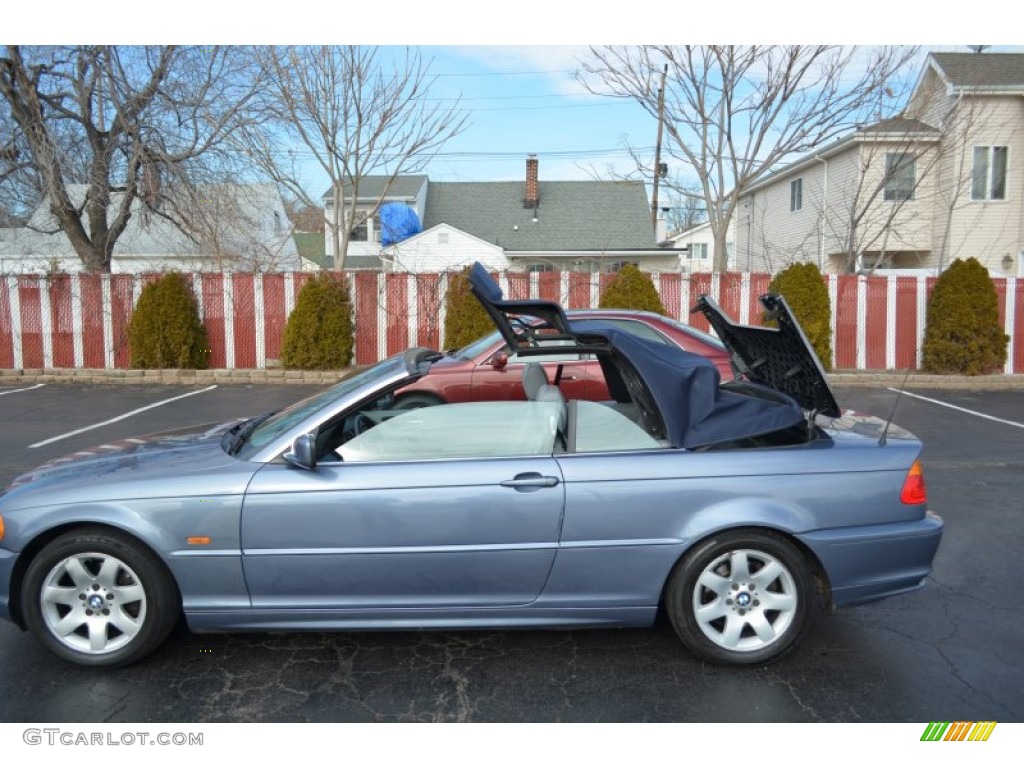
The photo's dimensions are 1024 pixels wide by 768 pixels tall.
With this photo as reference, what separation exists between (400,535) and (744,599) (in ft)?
5.11

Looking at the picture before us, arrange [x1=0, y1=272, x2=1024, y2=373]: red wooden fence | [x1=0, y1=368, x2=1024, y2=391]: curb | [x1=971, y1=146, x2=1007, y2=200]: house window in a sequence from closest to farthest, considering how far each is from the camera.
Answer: [x1=0, y1=368, x2=1024, y2=391]: curb, [x1=0, y1=272, x2=1024, y2=373]: red wooden fence, [x1=971, y1=146, x2=1007, y2=200]: house window

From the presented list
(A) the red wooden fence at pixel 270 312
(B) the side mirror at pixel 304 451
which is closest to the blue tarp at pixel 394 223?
(A) the red wooden fence at pixel 270 312

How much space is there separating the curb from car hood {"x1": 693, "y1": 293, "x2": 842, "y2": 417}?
10.3 meters

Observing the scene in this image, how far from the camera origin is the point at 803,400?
398 centimetres

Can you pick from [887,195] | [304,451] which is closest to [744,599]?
[304,451]

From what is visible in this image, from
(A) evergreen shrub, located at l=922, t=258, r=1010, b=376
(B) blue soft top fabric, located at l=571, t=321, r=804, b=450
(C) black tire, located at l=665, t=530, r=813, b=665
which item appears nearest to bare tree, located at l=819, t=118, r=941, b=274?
(A) evergreen shrub, located at l=922, t=258, r=1010, b=376

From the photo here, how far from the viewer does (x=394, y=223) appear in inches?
1218

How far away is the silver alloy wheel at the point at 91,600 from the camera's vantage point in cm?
339

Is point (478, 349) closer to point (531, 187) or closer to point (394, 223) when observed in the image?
point (394, 223)

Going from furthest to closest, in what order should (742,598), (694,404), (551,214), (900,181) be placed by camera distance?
(551,214)
(900,181)
(694,404)
(742,598)

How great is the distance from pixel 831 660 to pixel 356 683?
2.18 m

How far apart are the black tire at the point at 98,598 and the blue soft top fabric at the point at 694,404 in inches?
88.5

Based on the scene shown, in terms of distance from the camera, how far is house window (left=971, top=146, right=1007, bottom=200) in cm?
2208

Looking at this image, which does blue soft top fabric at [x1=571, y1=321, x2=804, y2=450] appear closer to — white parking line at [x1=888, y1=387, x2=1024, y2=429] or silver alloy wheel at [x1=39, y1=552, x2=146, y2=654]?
silver alloy wheel at [x1=39, y1=552, x2=146, y2=654]
